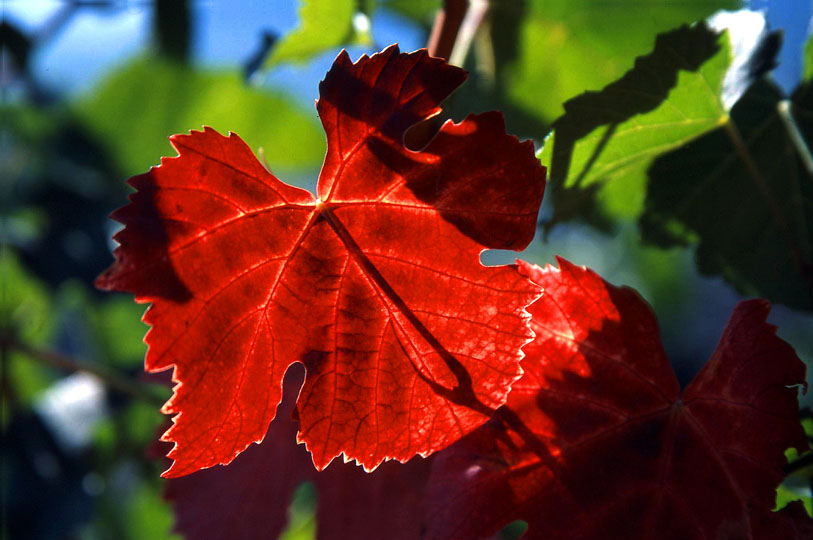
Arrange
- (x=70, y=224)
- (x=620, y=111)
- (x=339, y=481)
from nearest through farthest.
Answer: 1. (x=620, y=111)
2. (x=339, y=481)
3. (x=70, y=224)

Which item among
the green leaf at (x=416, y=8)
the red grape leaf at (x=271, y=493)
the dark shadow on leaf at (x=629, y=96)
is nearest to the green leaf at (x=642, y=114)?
the dark shadow on leaf at (x=629, y=96)

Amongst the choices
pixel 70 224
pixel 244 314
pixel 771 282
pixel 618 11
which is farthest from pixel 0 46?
pixel 771 282

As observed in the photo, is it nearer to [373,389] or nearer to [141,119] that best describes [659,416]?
[373,389]

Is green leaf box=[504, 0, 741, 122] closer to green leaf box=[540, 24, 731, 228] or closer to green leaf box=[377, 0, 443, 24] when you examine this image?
green leaf box=[377, 0, 443, 24]

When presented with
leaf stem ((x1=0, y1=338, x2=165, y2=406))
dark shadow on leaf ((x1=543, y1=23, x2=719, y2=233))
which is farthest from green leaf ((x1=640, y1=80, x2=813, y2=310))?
leaf stem ((x1=0, y1=338, x2=165, y2=406))

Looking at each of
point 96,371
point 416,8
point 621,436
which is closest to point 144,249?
point 621,436

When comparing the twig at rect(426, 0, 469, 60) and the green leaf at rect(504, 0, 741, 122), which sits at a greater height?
the twig at rect(426, 0, 469, 60)

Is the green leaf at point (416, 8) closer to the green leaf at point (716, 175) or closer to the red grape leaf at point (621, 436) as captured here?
the green leaf at point (716, 175)
